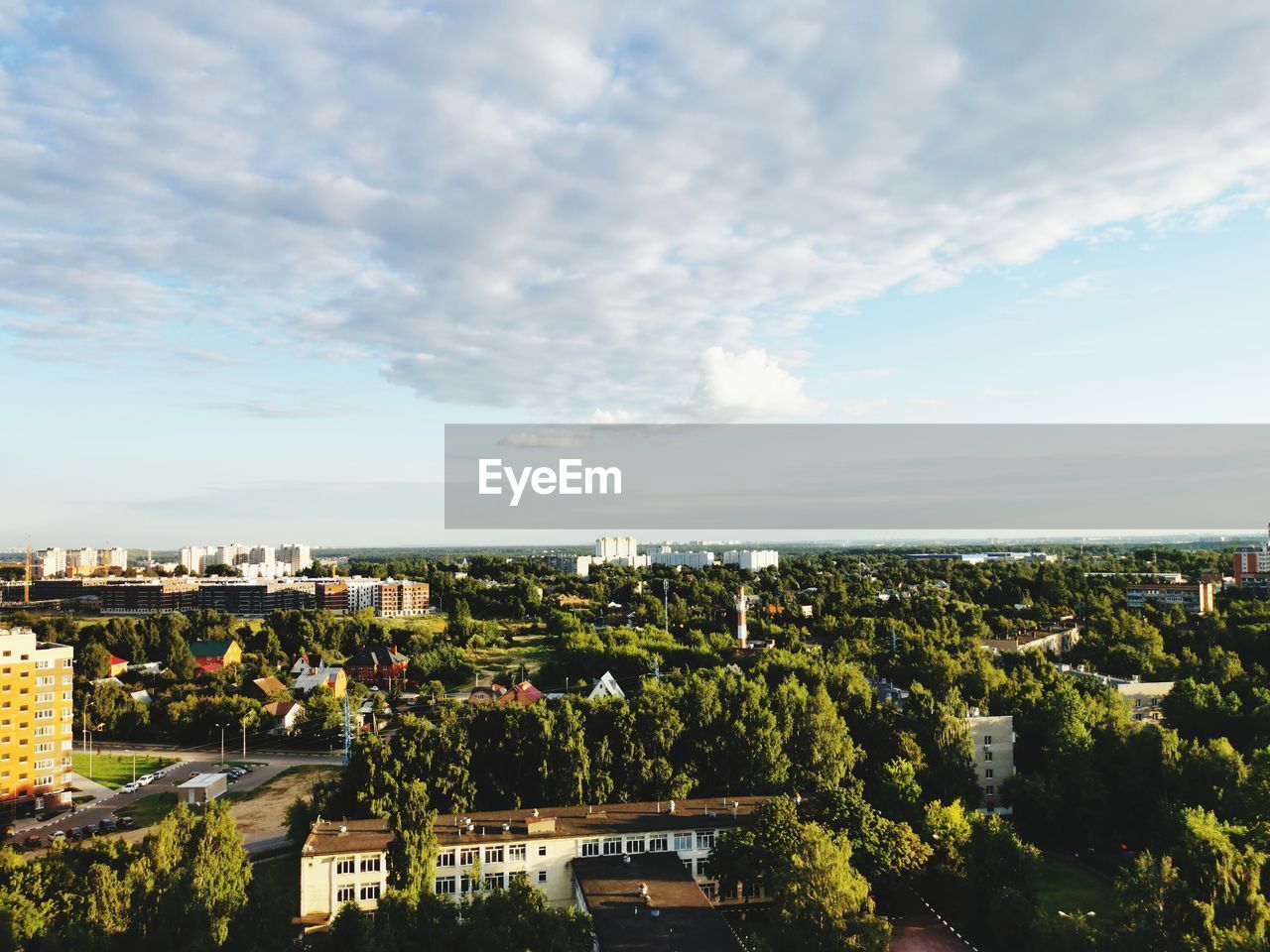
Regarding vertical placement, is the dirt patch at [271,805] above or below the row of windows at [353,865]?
below

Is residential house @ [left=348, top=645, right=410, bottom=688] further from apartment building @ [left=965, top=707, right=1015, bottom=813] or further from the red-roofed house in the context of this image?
apartment building @ [left=965, top=707, right=1015, bottom=813]

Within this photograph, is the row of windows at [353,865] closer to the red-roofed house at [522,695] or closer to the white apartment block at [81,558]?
the red-roofed house at [522,695]

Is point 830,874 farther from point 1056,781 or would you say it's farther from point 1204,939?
point 1056,781

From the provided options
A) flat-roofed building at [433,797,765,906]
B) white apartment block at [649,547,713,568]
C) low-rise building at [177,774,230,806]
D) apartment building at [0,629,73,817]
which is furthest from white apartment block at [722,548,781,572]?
flat-roofed building at [433,797,765,906]

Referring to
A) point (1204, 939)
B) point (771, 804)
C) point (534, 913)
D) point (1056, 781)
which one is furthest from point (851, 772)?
point (534, 913)

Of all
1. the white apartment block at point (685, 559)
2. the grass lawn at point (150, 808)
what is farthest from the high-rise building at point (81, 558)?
the grass lawn at point (150, 808)

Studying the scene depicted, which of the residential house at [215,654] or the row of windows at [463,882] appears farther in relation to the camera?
the residential house at [215,654]

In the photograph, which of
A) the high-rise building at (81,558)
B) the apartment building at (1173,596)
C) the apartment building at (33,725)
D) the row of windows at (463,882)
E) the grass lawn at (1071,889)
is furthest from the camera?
the high-rise building at (81,558)

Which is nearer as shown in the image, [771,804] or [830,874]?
[830,874]
